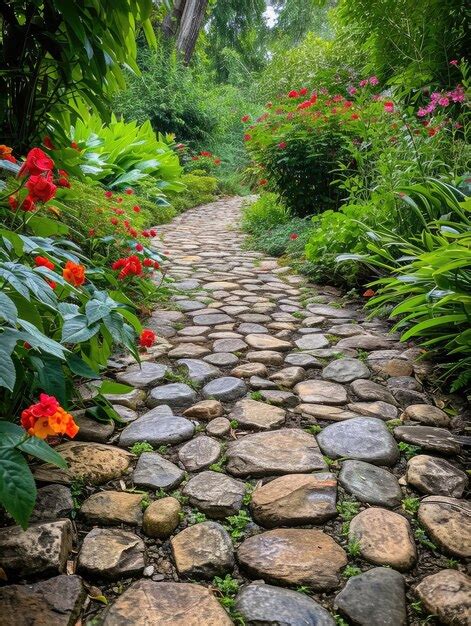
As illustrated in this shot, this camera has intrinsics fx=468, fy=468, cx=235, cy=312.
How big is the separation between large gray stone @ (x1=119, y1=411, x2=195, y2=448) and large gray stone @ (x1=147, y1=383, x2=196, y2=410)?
0.40ft

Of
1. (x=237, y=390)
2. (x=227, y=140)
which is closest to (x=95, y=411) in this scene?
(x=237, y=390)

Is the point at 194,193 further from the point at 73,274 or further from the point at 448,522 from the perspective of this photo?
the point at 448,522

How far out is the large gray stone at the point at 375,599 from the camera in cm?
99

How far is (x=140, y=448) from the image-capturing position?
159 cm

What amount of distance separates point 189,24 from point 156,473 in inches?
483

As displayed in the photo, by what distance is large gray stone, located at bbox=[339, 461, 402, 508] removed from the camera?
1.37 m

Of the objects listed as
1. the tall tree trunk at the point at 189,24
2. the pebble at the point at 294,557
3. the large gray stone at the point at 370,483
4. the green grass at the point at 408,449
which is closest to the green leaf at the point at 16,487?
the pebble at the point at 294,557

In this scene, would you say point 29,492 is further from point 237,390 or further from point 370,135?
point 370,135

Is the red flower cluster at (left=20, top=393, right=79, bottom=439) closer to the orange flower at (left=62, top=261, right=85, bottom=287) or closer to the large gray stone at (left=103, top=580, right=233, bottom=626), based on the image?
the large gray stone at (left=103, top=580, right=233, bottom=626)

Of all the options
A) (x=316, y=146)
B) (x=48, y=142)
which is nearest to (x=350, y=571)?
(x=48, y=142)

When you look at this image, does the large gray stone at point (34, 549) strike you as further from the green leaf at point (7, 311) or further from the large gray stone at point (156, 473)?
the green leaf at point (7, 311)

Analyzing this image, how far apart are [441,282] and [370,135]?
2.48 m

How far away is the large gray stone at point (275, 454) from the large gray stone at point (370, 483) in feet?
0.29

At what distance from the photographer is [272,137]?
5457mm
